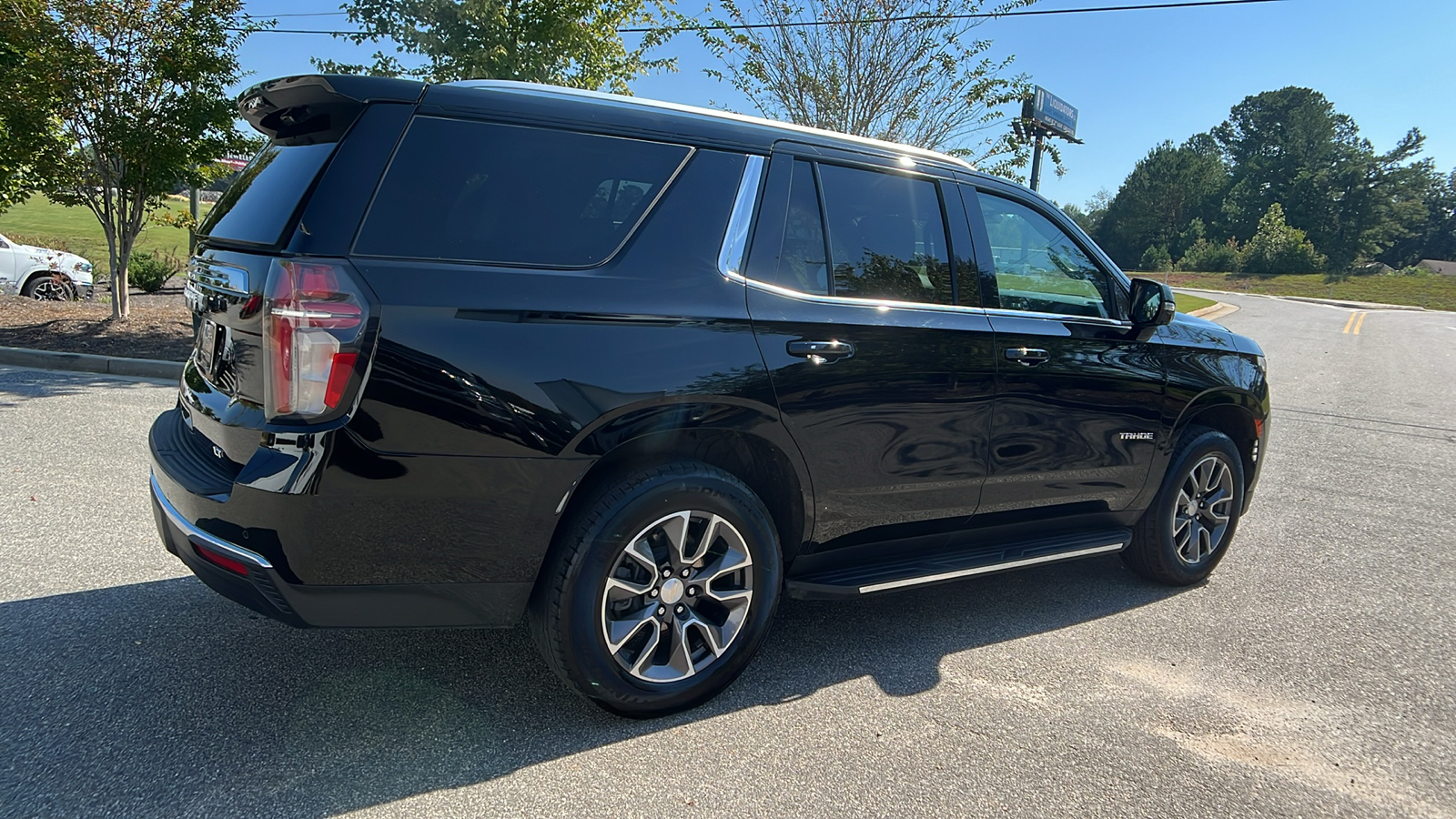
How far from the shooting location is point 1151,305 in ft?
13.7

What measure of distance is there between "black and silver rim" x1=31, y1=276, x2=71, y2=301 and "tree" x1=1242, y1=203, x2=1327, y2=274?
81.7m

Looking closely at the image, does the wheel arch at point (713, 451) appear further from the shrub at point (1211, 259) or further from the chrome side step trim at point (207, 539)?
the shrub at point (1211, 259)

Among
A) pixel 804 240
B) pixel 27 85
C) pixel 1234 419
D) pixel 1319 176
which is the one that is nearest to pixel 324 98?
pixel 804 240

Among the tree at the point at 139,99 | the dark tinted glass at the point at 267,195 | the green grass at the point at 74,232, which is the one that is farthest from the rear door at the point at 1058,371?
the green grass at the point at 74,232

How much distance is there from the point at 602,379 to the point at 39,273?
15.4 m

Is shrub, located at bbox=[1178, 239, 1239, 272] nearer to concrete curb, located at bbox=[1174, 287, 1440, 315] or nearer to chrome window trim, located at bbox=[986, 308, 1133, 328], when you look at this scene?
concrete curb, located at bbox=[1174, 287, 1440, 315]

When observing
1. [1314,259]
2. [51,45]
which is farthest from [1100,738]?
[1314,259]

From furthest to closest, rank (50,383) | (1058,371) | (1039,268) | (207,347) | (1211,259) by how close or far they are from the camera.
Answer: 1. (1211,259)
2. (50,383)
3. (1039,268)
4. (1058,371)
5. (207,347)

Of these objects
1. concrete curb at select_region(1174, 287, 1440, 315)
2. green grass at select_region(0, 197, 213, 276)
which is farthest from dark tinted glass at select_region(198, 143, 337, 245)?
concrete curb at select_region(1174, 287, 1440, 315)

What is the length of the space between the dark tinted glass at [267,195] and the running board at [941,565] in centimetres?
204

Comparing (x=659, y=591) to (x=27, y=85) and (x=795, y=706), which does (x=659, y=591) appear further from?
(x=27, y=85)

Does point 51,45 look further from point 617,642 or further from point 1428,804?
point 1428,804

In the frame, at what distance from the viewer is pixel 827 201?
3.38 metres

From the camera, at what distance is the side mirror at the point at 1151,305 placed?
163 inches
